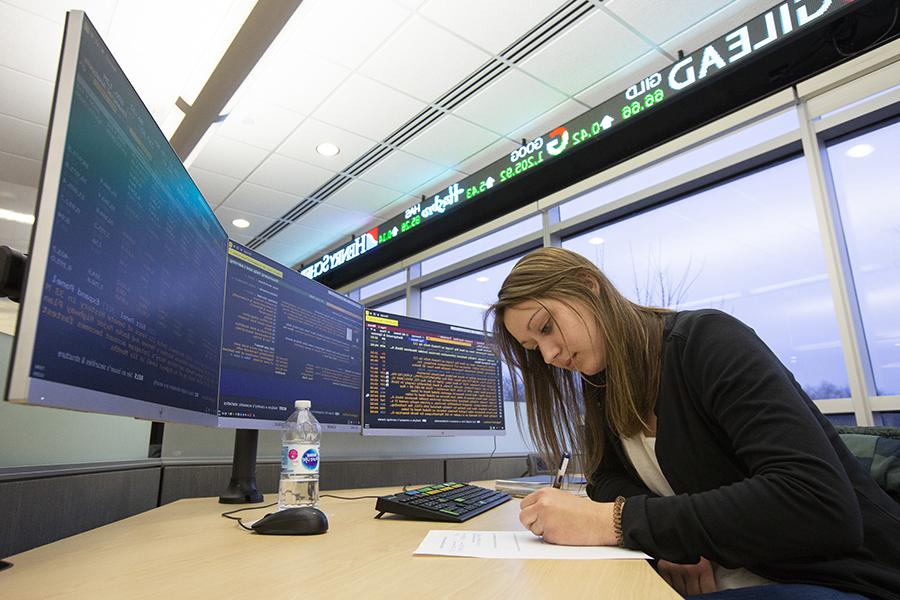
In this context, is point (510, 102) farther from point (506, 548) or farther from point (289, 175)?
point (506, 548)

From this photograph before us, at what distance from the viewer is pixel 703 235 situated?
3018 mm

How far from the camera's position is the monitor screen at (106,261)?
51cm

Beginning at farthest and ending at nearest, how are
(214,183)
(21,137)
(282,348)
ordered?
1. (214,183)
2. (21,137)
3. (282,348)

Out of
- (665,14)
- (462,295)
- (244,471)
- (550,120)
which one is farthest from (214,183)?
(244,471)

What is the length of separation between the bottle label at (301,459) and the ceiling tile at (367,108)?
2.40 metres

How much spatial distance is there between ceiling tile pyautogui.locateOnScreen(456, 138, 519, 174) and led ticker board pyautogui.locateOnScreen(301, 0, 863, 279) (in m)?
0.19

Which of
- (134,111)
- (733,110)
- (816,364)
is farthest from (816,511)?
(733,110)

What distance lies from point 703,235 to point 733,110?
0.67 m

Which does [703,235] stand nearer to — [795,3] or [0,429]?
[795,3]

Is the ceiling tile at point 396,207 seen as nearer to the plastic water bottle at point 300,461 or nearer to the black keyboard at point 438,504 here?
the plastic water bottle at point 300,461

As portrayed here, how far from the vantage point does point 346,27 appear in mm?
2557

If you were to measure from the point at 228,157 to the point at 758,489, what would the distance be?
3742mm

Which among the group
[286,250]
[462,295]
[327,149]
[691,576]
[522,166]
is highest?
[327,149]

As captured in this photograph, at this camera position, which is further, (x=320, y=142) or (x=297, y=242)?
(x=297, y=242)
